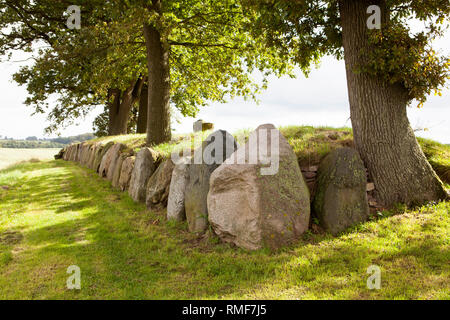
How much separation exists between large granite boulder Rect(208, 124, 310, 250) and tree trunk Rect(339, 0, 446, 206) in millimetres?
2071

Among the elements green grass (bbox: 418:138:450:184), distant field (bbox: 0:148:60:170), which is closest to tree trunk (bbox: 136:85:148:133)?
distant field (bbox: 0:148:60:170)

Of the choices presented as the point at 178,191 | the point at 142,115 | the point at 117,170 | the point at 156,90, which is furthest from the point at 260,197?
the point at 142,115

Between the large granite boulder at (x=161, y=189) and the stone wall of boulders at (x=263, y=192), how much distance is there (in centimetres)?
71

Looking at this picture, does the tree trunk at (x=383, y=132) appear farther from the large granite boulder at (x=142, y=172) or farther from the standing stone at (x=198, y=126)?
the standing stone at (x=198, y=126)

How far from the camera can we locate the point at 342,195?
19.7 ft

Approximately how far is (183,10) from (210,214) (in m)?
11.0

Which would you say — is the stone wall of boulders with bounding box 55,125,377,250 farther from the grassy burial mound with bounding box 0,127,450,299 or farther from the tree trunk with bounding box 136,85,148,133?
the tree trunk with bounding box 136,85,148,133

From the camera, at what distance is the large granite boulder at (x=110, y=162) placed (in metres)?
12.6

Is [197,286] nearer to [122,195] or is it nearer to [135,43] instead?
[122,195]

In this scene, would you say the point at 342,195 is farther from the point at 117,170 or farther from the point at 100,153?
the point at 100,153

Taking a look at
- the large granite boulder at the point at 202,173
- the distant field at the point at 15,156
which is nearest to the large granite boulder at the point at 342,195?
the large granite boulder at the point at 202,173

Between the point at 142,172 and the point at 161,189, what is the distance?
1.32 metres

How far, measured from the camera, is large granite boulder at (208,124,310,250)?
5348 millimetres
